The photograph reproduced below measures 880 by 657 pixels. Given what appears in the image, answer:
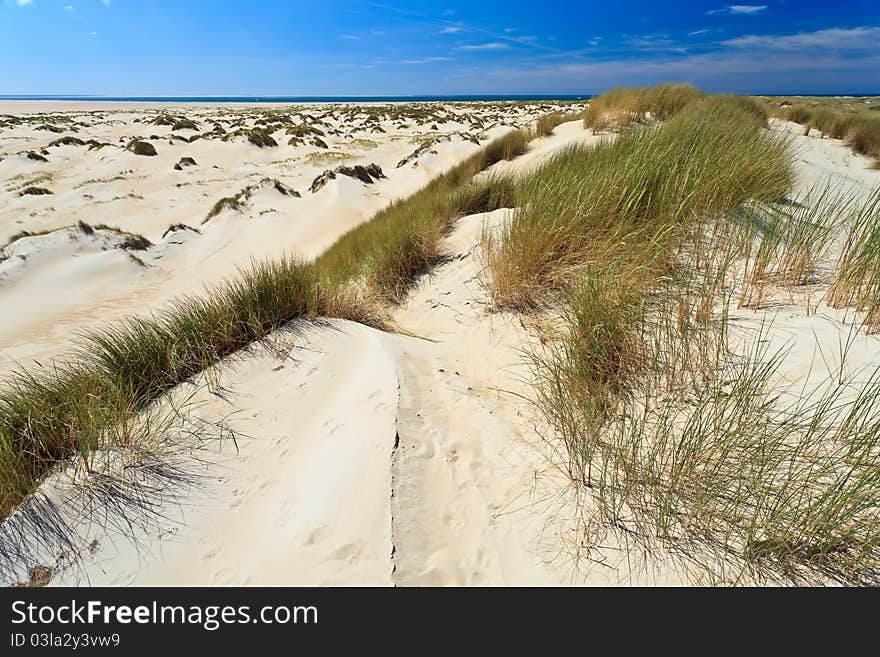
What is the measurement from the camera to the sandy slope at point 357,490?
1.58 meters

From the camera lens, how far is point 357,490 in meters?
1.90

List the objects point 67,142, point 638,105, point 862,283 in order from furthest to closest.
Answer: point 67,142
point 638,105
point 862,283

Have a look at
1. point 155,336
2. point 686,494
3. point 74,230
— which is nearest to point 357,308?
point 155,336

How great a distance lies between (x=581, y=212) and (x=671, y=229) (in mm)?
725

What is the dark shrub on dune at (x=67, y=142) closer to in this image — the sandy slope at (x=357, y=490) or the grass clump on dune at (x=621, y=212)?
the sandy slope at (x=357, y=490)

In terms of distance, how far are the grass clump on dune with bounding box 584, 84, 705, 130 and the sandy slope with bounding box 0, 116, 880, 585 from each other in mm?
9257

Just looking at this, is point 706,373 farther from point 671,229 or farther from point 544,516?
point 671,229

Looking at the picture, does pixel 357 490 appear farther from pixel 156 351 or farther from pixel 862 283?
pixel 862 283

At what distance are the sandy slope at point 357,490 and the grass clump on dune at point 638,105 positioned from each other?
9.26 meters

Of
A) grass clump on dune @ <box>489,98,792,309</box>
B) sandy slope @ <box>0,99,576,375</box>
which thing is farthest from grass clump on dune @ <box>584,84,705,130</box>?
grass clump on dune @ <box>489,98,792,309</box>

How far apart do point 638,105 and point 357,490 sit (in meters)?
11.9

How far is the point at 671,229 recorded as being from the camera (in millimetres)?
3064

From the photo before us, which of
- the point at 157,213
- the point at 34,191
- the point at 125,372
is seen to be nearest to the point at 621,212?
the point at 125,372

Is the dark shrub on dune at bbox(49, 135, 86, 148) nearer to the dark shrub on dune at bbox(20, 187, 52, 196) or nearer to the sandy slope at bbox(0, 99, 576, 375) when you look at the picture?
the sandy slope at bbox(0, 99, 576, 375)
